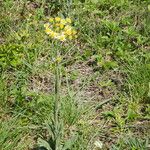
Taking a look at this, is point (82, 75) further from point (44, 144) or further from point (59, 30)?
point (59, 30)

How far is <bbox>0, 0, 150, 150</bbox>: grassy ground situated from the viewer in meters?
2.62

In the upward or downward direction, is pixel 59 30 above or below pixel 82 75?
above

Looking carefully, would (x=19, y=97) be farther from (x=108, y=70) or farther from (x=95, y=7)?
(x=95, y=7)

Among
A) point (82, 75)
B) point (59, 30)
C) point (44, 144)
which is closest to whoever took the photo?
point (59, 30)

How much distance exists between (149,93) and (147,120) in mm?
222

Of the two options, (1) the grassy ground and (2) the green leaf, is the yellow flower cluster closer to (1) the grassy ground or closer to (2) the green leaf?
(1) the grassy ground

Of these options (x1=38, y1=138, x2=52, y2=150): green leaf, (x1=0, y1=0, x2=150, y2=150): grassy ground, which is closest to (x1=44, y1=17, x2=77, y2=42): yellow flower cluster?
(x1=0, y1=0, x2=150, y2=150): grassy ground

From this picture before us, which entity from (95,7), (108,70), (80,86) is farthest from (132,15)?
(80,86)

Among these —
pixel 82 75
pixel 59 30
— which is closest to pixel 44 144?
pixel 59 30

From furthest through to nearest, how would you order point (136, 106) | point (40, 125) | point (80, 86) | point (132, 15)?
point (132, 15) → point (80, 86) → point (136, 106) → point (40, 125)

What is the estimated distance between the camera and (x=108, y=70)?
10.6ft

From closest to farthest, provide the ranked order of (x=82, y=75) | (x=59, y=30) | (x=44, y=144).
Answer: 1. (x=59, y=30)
2. (x=44, y=144)
3. (x=82, y=75)

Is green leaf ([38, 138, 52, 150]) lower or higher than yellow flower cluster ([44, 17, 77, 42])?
lower

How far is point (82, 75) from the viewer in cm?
322
